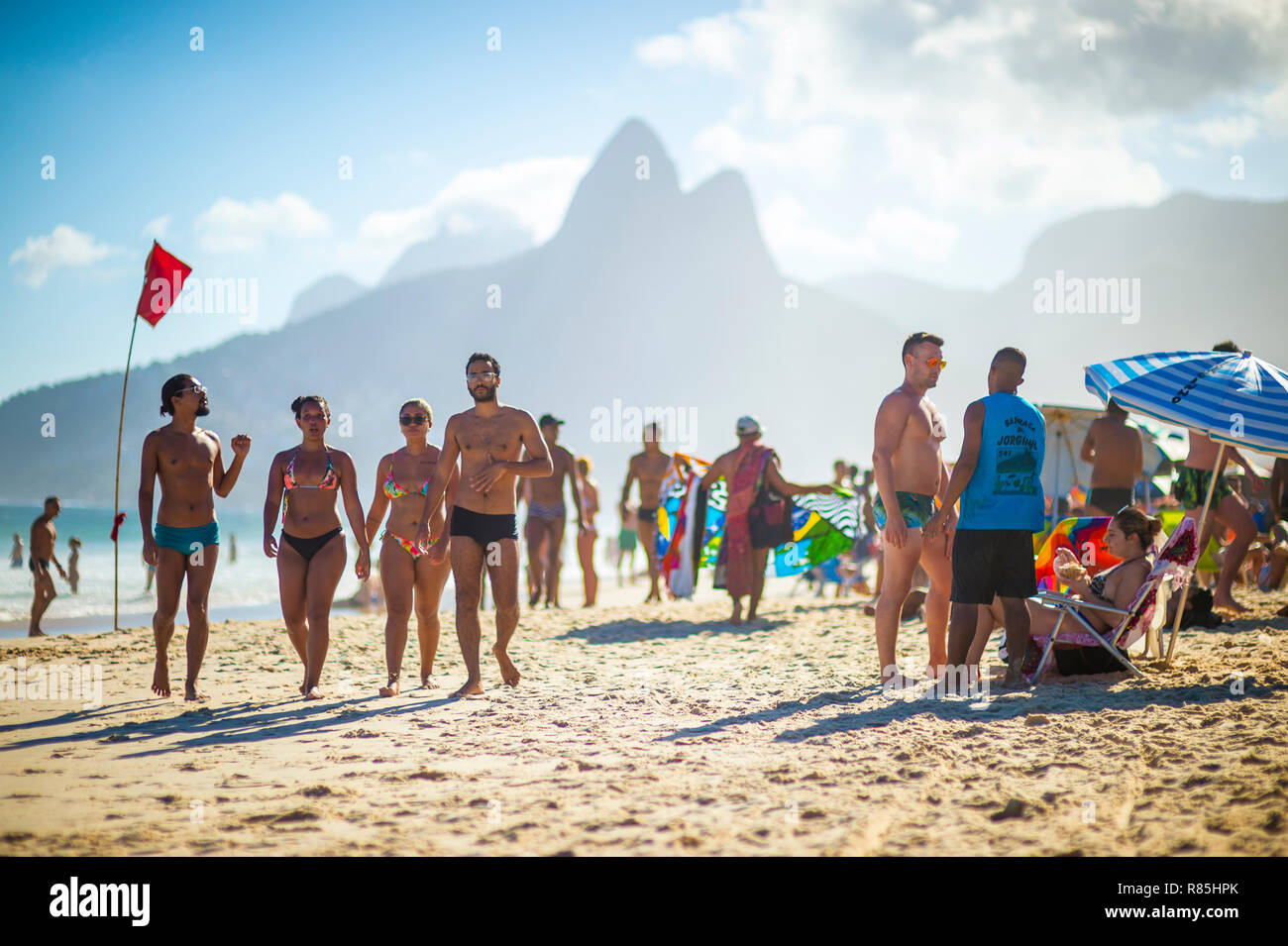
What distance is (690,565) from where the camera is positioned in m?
9.44

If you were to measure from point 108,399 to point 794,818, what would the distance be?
133391 mm

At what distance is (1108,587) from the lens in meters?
5.09

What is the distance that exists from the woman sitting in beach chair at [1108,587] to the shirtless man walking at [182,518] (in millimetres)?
4854

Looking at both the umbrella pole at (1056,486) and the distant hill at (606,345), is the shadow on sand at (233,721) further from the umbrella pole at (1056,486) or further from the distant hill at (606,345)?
the distant hill at (606,345)

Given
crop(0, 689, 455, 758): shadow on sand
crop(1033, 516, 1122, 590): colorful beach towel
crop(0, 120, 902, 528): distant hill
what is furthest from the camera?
crop(0, 120, 902, 528): distant hill

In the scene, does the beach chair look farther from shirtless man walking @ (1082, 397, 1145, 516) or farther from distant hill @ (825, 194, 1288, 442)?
distant hill @ (825, 194, 1288, 442)

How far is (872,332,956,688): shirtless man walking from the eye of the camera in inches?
194

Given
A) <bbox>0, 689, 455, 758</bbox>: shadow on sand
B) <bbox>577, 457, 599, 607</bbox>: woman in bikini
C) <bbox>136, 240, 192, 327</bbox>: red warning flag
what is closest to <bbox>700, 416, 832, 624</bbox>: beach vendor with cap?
<bbox>577, 457, 599, 607</bbox>: woman in bikini

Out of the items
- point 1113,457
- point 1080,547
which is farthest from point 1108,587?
point 1113,457

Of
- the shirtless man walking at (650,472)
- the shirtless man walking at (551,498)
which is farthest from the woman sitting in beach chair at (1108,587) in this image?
the shirtless man walking at (551,498)

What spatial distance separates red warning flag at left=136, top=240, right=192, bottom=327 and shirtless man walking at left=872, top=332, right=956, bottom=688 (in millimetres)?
6713

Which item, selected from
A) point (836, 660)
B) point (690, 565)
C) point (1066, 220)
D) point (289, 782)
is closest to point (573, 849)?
point (289, 782)

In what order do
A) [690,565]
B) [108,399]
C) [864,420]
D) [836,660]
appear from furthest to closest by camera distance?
Result: [864,420], [108,399], [690,565], [836,660]
